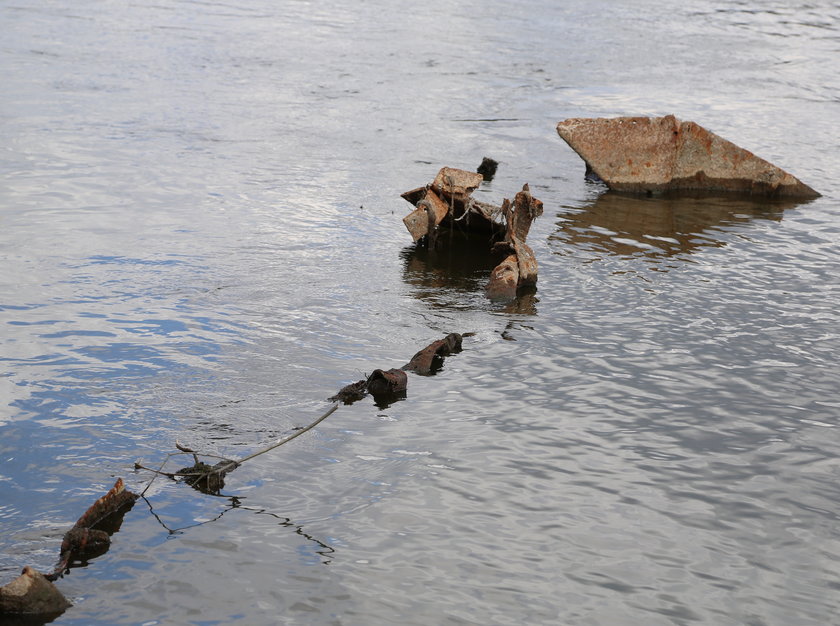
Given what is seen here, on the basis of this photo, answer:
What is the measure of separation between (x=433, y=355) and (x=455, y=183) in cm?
356

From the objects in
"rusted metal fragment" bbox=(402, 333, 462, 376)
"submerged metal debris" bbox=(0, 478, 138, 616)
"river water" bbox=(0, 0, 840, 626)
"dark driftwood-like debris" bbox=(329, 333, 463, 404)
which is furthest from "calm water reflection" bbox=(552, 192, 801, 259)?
"submerged metal debris" bbox=(0, 478, 138, 616)

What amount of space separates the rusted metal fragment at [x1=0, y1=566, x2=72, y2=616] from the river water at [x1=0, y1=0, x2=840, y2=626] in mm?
91

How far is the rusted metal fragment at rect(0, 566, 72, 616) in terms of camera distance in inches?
174

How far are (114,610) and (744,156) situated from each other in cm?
1110

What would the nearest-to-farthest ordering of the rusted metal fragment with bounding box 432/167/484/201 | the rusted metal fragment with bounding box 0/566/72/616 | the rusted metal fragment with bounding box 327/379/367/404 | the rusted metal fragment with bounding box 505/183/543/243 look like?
the rusted metal fragment with bounding box 0/566/72/616
the rusted metal fragment with bounding box 327/379/367/404
the rusted metal fragment with bounding box 505/183/543/243
the rusted metal fragment with bounding box 432/167/484/201

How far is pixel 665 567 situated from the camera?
528 centimetres

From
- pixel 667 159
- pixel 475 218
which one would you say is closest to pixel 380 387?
pixel 475 218

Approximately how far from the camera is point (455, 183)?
1051 cm

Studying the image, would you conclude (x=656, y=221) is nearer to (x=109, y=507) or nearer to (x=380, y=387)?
(x=380, y=387)

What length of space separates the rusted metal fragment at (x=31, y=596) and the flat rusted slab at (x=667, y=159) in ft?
32.1

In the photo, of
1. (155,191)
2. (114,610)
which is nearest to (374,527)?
(114,610)

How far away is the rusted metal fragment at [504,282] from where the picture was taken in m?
9.17

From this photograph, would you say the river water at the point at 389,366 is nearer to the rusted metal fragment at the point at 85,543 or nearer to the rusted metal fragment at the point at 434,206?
the rusted metal fragment at the point at 85,543

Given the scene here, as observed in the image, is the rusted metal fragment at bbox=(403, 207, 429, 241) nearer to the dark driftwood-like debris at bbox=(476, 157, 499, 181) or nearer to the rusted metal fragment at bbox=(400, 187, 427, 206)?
the rusted metal fragment at bbox=(400, 187, 427, 206)
